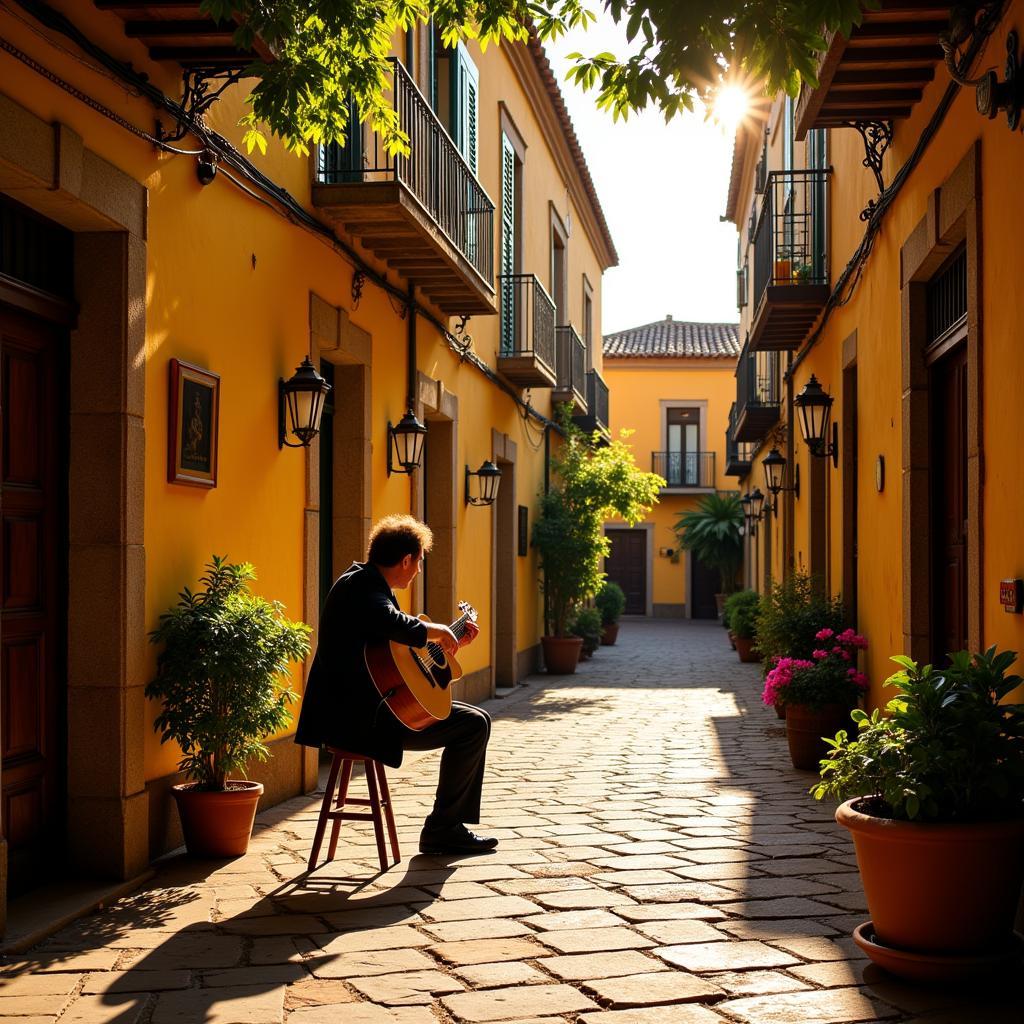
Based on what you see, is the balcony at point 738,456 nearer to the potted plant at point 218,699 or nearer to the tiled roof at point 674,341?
the tiled roof at point 674,341

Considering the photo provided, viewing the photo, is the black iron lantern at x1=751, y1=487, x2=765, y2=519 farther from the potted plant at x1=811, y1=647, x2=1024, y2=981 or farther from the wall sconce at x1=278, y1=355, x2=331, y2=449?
the potted plant at x1=811, y1=647, x2=1024, y2=981

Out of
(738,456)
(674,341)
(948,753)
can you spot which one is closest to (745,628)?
(738,456)

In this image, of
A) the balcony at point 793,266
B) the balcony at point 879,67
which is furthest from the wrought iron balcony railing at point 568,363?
the balcony at point 879,67

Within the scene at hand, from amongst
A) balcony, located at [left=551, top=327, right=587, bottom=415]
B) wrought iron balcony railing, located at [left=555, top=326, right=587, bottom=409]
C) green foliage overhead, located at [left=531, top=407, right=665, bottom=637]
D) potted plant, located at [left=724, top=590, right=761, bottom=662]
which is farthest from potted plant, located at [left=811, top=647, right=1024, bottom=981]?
potted plant, located at [left=724, top=590, right=761, bottom=662]

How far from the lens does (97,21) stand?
5.46 metres

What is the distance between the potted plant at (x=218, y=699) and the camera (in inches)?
227

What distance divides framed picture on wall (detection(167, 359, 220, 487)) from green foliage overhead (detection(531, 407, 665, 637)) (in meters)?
11.2

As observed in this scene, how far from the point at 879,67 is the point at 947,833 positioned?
4.39 metres

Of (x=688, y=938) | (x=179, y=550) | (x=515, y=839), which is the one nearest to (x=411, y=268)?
(x=179, y=550)

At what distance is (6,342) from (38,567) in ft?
3.13

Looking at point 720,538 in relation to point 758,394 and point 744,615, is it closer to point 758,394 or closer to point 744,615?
point 744,615

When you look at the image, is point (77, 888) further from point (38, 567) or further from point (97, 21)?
point (97, 21)

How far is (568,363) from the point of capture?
736 inches

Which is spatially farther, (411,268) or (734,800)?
(411,268)
